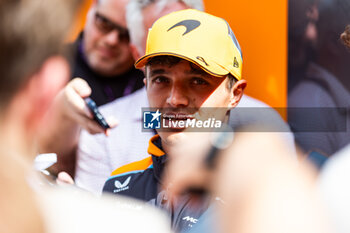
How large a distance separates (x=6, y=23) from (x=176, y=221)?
140 centimetres

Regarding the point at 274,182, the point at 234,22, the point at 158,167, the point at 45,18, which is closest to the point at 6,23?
the point at 45,18

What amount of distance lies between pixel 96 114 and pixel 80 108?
0.32 ft

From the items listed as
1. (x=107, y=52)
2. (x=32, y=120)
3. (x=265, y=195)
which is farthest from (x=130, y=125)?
(x=265, y=195)

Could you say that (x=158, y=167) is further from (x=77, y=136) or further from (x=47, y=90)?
(x=47, y=90)

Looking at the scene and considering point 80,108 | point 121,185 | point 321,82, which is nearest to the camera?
point 121,185

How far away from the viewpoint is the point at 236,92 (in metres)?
2.14

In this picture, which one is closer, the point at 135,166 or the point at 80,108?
the point at 135,166

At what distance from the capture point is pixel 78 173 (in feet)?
8.33

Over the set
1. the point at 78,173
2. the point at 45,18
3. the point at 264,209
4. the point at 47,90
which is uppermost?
the point at 45,18

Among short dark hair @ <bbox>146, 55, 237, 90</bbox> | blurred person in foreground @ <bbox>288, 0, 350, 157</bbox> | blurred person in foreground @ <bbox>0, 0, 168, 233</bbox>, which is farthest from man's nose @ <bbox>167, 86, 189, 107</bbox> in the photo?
blurred person in foreground @ <bbox>0, 0, 168, 233</bbox>

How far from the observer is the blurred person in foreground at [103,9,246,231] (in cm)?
A: 201

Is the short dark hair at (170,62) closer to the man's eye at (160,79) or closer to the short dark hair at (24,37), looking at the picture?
the man's eye at (160,79)

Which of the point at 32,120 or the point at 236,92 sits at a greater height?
the point at 32,120

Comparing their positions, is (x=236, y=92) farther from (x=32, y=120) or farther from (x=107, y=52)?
(x=32, y=120)
